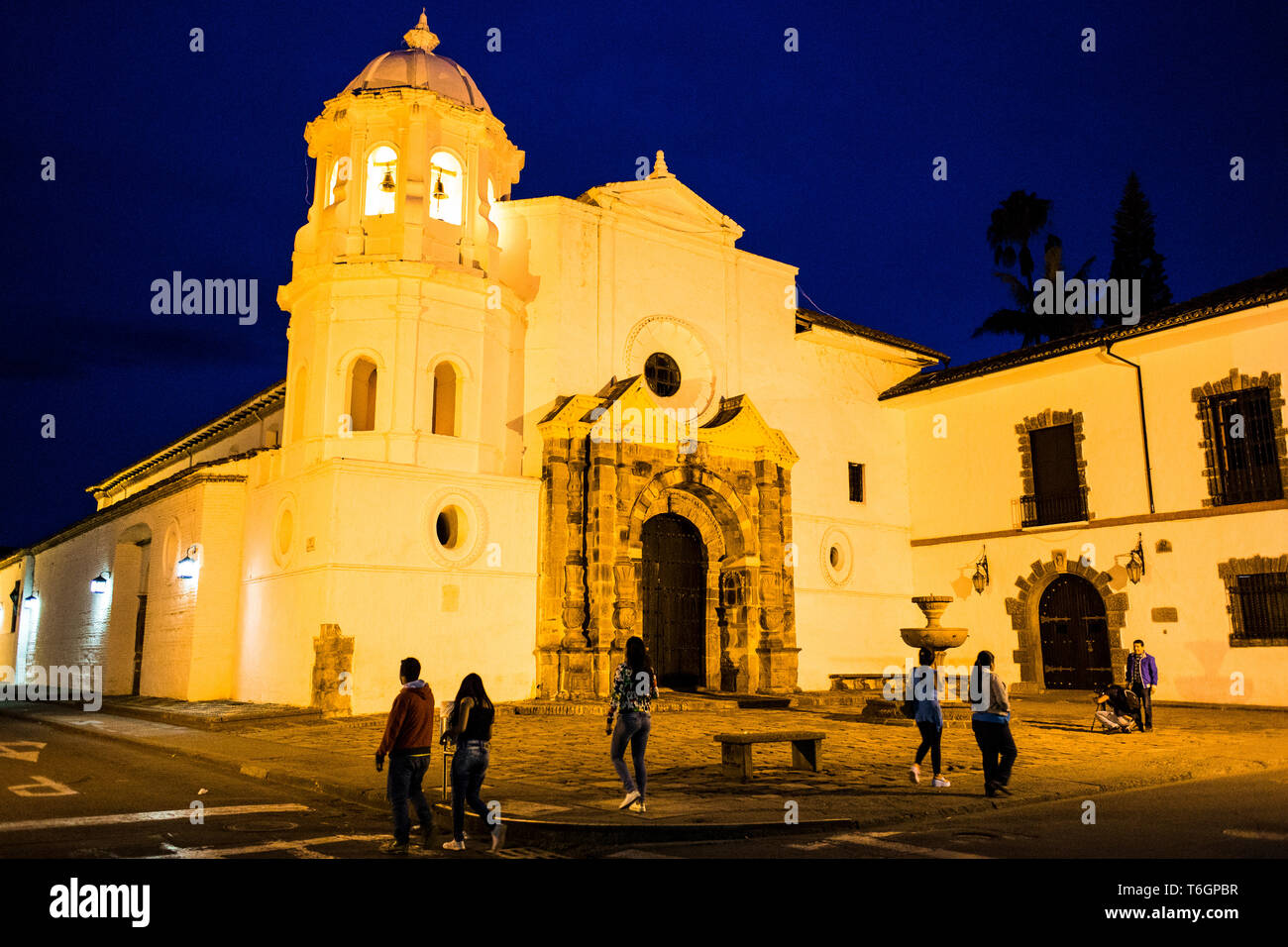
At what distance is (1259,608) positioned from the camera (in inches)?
759

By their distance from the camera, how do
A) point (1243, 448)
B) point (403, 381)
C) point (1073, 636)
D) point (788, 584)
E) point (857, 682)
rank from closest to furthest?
point (403, 381)
point (1243, 448)
point (857, 682)
point (788, 584)
point (1073, 636)

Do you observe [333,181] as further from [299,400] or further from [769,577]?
[769,577]

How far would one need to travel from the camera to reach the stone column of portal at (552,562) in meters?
19.0

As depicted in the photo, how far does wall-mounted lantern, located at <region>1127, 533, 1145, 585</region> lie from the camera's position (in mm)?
20953

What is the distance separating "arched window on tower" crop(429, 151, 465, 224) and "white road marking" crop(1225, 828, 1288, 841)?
16.8 metres

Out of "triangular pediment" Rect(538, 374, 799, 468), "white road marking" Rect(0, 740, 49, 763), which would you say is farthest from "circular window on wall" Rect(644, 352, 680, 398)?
"white road marking" Rect(0, 740, 49, 763)

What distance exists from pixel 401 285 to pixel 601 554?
633 cm

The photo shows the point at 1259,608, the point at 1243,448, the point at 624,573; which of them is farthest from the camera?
the point at 1243,448

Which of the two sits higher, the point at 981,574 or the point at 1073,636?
the point at 981,574

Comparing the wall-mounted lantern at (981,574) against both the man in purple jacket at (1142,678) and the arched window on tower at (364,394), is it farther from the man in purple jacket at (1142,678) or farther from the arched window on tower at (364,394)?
the arched window on tower at (364,394)

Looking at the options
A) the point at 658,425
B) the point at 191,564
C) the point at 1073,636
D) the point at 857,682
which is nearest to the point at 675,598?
the point at 658,425

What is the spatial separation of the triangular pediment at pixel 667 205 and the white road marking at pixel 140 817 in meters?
15.5

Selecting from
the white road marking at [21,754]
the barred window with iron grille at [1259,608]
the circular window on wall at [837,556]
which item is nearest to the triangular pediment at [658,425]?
the circular window on wall at [837,556]
